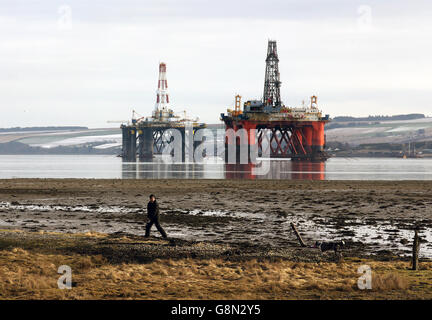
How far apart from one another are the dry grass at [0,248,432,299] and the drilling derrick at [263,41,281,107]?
441 ft

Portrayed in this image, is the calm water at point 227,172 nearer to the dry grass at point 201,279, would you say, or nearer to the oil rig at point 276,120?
the oil rig at point 276,120

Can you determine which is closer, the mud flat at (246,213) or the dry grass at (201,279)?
the dry grass at (201,279)

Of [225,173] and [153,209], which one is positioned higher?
[153,209]

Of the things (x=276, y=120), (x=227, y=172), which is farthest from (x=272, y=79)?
(x=227, y=172)

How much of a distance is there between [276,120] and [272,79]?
15.4 metres

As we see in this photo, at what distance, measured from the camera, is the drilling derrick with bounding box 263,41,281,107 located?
500 feet

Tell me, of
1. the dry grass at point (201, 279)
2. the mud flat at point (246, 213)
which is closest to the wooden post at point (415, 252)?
the dry grass at point (201, 279)

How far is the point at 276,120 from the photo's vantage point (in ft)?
471

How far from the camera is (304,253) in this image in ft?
66.8

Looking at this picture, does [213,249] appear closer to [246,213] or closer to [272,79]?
[246,213]

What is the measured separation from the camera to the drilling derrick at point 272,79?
5999 inches
